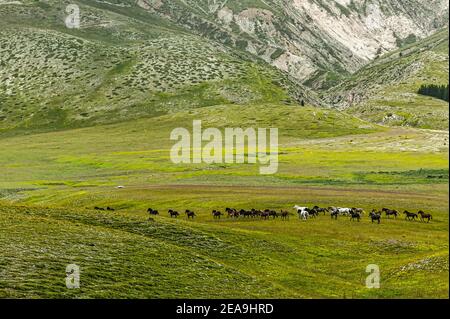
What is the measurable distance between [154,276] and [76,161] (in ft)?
398

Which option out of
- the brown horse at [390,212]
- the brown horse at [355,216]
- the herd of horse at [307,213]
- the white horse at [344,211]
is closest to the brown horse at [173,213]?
the herd of horse at [307,213]

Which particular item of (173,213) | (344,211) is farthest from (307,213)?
(173,213)

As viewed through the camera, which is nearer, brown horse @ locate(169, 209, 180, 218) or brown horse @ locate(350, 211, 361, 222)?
brown horse @ locate(350, 211, 361, 222)

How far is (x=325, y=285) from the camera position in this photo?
41.7 meters

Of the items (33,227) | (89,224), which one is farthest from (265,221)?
(33,227)

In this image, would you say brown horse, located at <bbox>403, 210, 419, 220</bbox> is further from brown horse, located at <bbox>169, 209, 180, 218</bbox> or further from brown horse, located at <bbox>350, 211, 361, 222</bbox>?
brown horse, located at <bbox>169, 209, 180, 218</bbox>

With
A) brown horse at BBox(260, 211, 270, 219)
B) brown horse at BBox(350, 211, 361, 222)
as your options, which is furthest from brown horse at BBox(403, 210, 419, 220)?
brown horse at BBox(260, 211, 270, 219)

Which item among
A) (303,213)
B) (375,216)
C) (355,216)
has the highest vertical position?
(303,213)

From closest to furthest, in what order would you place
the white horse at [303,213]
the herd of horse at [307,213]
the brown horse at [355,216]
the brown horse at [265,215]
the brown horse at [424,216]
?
1. the brown horse at [424,216]
2. the brown horse at [355,216]
3. the herd of horse at [307,213]
4. the white horse at [303,213]
5. the brown horse at [265,215]

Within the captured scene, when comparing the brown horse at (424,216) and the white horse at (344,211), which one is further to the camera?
the white horse at (344,211)

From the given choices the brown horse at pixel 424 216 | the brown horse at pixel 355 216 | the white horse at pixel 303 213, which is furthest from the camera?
the white horse at pixel 303 213

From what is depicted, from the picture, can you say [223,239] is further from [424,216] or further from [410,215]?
[424,216]

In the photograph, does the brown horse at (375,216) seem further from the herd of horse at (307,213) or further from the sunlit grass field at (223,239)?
the sunlit grass field at (223,239)
